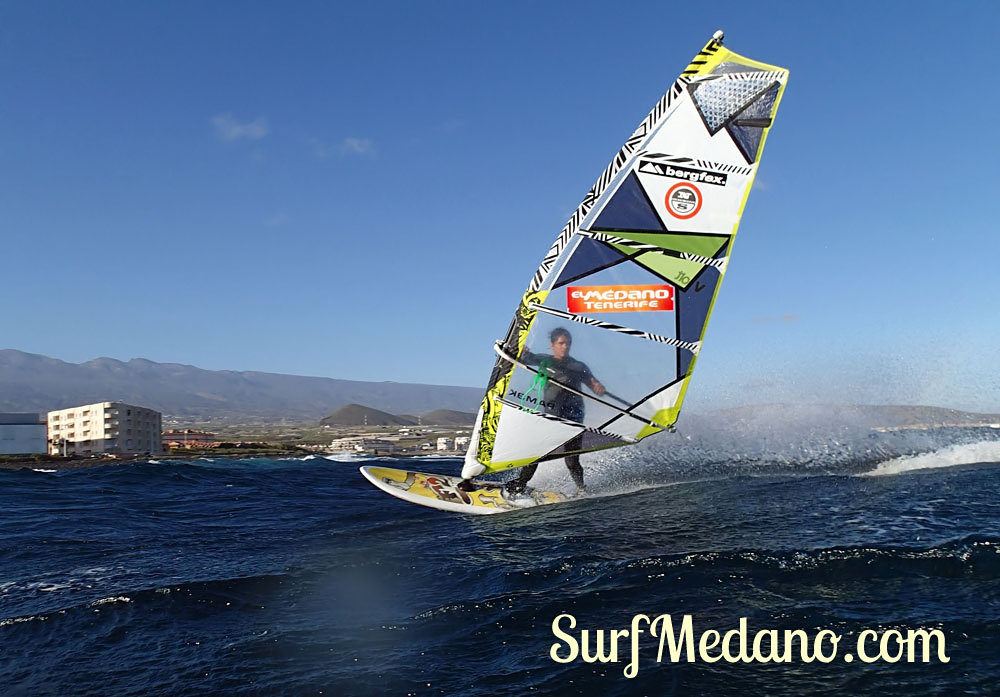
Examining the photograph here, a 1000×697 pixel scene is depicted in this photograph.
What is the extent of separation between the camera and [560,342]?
1012 centimetres

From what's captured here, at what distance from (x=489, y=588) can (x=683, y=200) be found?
6.47 meters

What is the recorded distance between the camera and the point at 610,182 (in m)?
9.66

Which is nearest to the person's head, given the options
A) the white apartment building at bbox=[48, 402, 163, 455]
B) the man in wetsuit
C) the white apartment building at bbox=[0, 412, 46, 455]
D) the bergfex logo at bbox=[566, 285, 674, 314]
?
the man in wetsuit

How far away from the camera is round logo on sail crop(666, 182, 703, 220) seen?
9.64 m

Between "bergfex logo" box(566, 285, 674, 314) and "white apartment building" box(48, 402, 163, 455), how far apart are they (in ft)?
78.1

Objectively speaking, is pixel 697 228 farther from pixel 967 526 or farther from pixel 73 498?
pixel 73 498

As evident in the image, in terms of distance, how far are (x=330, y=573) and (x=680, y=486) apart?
282 inches

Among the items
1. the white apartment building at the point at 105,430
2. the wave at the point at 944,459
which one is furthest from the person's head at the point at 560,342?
the white apartment building at the point at 105,430

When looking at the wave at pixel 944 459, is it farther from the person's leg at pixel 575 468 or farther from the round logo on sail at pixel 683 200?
the round logo on sail at pixel 683 200

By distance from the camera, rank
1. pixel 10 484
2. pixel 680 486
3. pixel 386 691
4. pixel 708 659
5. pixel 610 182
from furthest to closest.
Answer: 1. pixel 10 484
2. pixel 680 486
3. pixel 610 182
4. pixel 708 659
5. pixel 386 691

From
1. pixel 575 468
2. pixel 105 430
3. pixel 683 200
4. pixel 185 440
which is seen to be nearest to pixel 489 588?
pixel 575 468

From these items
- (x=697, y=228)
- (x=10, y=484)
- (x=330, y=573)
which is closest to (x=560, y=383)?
(x=697, y=228)

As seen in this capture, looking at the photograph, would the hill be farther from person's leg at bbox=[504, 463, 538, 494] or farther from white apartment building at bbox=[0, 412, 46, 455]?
person's leg at bbox=[504, 463, 538, 494]

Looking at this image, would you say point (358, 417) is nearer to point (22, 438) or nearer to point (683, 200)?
point (22, 438)
